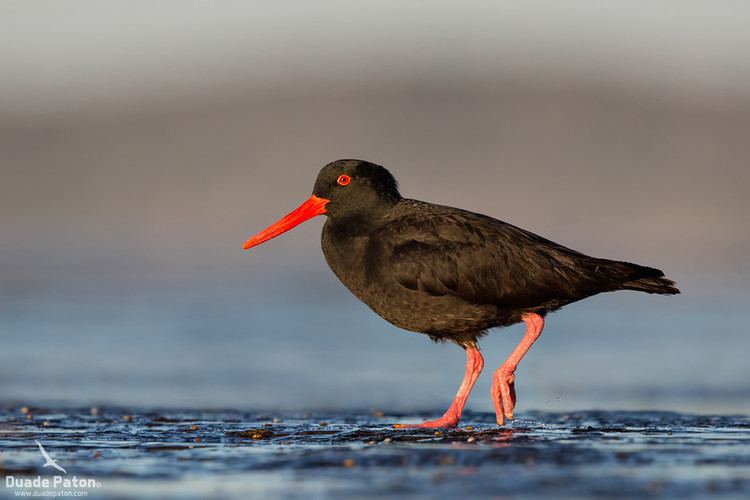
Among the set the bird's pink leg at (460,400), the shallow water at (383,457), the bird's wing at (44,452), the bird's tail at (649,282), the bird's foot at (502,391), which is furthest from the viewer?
the bird's tail at (649,282)

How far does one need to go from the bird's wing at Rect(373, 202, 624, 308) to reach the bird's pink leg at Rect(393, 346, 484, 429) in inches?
21.4

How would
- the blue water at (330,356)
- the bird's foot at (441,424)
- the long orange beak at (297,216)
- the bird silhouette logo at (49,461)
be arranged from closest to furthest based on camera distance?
the bird silhouette logo at (49,461)
the bird's foot at (441,424)
the long orange beak at (297,216)
the blue water at (330,356)

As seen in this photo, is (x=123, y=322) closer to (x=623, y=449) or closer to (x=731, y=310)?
(x=731, y=310)

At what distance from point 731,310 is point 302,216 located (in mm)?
12161

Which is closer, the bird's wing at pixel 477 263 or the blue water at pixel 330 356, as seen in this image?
the bird's wing at pixel 477 263

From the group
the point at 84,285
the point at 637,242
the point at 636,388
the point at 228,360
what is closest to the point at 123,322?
the point at 228,360

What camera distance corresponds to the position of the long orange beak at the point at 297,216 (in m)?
9.97

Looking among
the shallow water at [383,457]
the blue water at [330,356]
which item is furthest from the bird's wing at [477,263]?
the blue water at [330,356]

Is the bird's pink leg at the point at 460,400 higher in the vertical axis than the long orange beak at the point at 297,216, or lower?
lower

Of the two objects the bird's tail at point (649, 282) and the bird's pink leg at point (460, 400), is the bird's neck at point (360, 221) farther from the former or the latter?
the bird's tail at point (649, 282)

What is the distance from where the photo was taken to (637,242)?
3328 centimetres

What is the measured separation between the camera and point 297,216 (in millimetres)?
10188

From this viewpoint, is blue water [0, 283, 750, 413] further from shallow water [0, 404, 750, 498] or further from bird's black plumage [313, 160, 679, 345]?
shallow water [0, 404, 750, 498]

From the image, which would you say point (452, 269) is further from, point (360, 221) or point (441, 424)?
point (441, 424)
